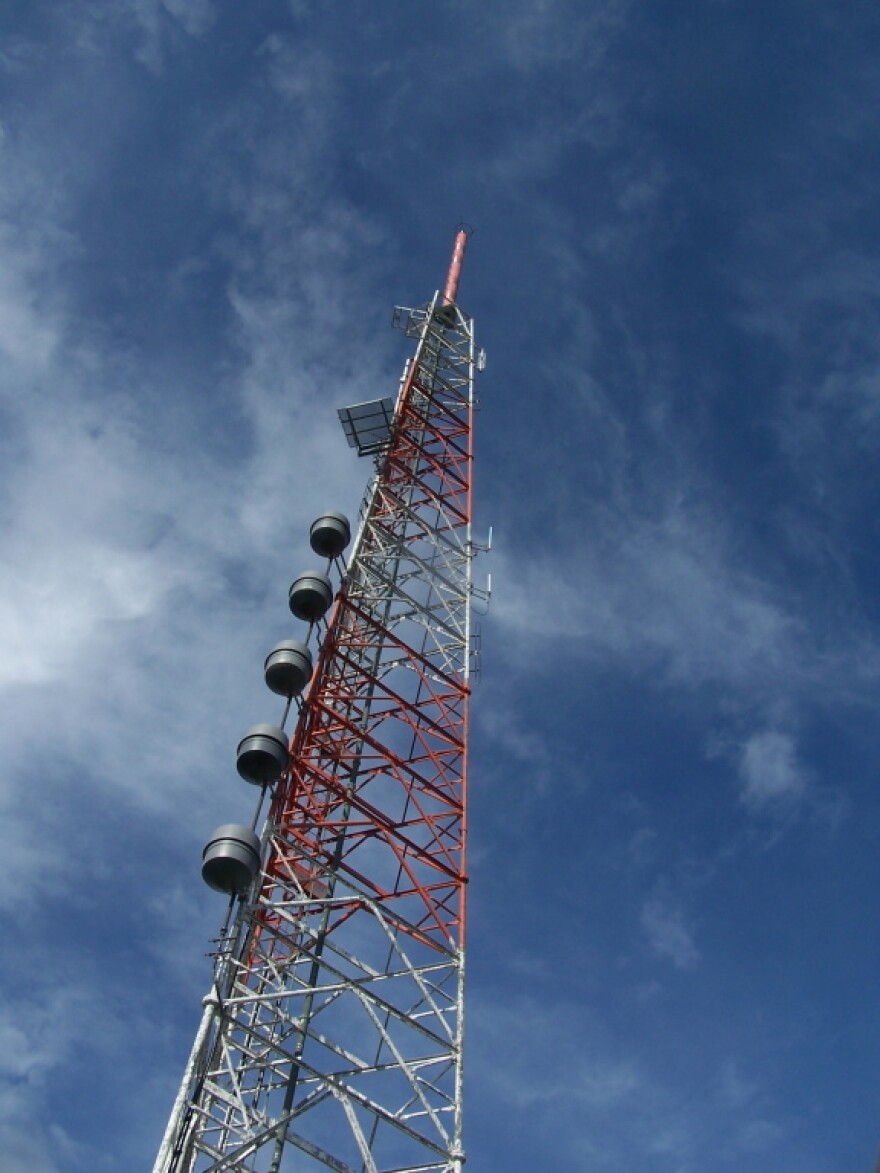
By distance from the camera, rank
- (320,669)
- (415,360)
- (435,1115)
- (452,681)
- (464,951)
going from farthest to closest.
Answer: (415,360)
(452,681)
(320,669)
(464,951)
(435,1115)

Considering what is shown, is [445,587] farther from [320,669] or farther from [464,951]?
[464,951]

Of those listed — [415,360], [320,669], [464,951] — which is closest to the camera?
[464,951]

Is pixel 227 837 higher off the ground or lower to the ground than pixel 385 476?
lower

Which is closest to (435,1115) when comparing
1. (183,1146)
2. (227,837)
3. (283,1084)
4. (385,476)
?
(283,1084)

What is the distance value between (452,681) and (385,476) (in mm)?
7685

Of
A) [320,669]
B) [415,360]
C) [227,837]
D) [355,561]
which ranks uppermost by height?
[415,360]

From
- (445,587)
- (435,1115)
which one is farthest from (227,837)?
(445,587)

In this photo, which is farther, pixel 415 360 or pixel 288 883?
pixel 415 360

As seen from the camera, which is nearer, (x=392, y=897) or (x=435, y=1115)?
(x=435, y=1115)

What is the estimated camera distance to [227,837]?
2255cm

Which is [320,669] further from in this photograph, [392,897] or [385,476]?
[385,476]

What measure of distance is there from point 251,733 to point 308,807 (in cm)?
244

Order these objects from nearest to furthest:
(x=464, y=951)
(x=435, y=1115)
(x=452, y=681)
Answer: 1. (x=435, y=1115)
2. (x=464, y=951)
3. (x=452, y=681)

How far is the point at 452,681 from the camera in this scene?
3116 centimetres
